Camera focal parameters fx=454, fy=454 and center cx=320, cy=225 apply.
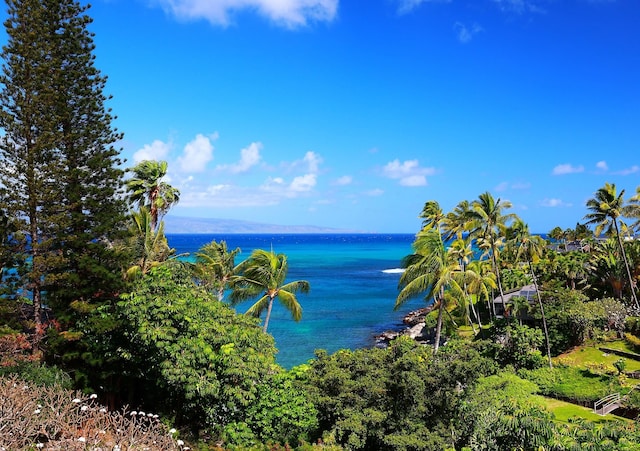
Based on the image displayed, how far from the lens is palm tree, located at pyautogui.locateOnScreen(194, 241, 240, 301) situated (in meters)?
21.9

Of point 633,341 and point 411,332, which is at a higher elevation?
point 633,341

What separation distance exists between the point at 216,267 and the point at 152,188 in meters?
5.29

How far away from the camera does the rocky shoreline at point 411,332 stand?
122 ft

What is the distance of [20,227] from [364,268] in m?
88.9

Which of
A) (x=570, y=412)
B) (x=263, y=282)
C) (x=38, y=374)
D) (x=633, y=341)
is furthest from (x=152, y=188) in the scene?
(x=633, y=341)

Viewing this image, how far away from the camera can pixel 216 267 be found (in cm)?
2414

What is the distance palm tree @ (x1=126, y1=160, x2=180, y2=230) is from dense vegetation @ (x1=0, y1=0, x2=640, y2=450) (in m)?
0.08

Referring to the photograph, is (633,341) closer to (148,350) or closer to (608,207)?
(608,207)

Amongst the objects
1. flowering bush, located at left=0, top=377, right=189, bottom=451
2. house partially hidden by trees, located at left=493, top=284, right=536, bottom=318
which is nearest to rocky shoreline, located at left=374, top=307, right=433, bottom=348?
house partially hidden by trees, located at left=493, top=284, right=536, bottom=318

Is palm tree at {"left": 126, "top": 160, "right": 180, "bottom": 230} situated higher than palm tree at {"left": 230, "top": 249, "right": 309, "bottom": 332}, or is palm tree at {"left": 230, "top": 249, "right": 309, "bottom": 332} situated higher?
palm tree at {"left": 126, "top": 160, "right": 180, "bottom": 230}

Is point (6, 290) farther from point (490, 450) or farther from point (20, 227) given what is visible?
point (490, 450)

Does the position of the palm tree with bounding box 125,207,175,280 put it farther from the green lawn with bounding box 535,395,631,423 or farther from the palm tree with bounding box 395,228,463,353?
the green lawn with bounding box 535,395,631,423

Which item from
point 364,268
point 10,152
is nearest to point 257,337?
point 10,152

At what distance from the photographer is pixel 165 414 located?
13438 millimetres
